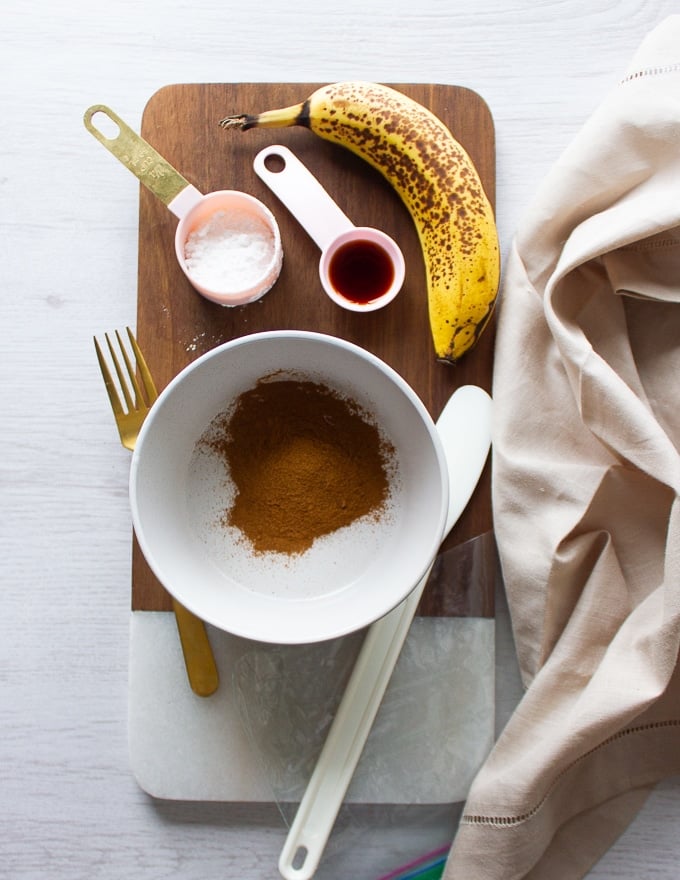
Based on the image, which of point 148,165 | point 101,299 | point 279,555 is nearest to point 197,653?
point 279,555

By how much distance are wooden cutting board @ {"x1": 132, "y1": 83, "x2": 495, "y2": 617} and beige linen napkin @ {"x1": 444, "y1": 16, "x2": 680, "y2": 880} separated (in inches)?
2.2

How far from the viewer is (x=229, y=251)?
2.91 ft

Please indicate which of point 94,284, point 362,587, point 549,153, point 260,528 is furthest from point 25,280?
point 549,153

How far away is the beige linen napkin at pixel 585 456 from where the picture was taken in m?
0.80

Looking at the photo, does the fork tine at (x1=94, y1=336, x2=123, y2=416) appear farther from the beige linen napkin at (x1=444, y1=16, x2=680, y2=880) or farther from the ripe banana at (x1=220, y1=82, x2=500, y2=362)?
the beige linen napkin at (x1=444, y1=16, x2=680, y2=880)

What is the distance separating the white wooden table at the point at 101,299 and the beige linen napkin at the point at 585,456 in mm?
144

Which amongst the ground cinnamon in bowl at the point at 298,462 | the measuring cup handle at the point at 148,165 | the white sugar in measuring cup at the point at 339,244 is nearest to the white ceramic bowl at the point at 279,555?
the ground cinnamon in bowl at the point at 298,462

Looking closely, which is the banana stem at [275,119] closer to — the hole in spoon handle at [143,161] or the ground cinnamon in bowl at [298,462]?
the hole in spoon handle at [143,161]

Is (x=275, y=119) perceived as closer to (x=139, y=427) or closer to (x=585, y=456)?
(x=139, y=427)

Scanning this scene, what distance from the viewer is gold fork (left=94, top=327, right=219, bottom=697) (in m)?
0.87

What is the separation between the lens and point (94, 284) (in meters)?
0.95

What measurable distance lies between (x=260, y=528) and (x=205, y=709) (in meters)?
0.25

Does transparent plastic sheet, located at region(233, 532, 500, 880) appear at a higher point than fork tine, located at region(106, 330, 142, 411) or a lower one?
lower

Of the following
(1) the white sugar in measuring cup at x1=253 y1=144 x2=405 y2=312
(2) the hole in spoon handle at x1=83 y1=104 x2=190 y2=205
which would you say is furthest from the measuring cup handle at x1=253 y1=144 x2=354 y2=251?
(2) the hole in spoon handle at x1=83 y1=104 x2=190 y2=205
